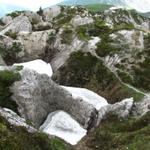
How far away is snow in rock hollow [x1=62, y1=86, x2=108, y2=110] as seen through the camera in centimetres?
5839

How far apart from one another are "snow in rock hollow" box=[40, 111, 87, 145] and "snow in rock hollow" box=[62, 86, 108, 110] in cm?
463

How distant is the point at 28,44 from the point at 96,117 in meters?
33.5

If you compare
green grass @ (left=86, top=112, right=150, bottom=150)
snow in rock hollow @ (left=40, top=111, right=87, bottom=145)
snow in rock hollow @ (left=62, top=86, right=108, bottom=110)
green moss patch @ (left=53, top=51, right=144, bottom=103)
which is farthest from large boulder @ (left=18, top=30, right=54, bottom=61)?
green grass @ (left=86, top=112, right=150, bottom=150)

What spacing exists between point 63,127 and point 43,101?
5827 mm

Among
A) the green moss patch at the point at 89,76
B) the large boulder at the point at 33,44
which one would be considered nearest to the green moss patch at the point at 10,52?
the large boulder at the point at 33,44

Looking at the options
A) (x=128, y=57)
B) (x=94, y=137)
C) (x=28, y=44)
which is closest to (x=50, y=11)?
(x=28, y=44)

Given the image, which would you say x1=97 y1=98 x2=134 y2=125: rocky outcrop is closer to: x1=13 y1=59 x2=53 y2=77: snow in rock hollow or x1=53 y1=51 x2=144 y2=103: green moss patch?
A: x1=53 y1=51 x2=144 y2=103: green moss patch

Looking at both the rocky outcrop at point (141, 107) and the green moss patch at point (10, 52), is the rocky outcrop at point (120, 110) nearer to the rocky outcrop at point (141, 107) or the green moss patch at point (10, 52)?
the rocky outcrop at point (141, 107)

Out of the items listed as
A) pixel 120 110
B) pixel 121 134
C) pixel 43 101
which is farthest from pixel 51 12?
pixel 121 134

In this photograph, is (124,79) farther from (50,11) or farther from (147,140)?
(50,11)

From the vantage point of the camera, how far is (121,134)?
43.5 m

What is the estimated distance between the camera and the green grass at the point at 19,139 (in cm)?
2864

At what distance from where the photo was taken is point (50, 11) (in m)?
166

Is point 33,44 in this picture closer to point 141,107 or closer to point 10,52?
point 10,52
